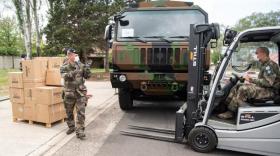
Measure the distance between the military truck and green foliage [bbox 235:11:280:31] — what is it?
2959cm

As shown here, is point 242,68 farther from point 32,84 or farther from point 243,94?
point 32,84

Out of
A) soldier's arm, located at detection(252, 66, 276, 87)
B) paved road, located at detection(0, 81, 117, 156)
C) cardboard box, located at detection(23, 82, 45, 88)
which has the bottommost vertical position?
paved road, located at detection(0, 81, 117, 156)

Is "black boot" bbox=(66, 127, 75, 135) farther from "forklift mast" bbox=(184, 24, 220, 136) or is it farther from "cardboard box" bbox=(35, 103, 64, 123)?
"forklift mast" bbox=(184, 24, 220, 136)

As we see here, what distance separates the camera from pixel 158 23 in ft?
27.6

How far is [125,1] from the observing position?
2667cm

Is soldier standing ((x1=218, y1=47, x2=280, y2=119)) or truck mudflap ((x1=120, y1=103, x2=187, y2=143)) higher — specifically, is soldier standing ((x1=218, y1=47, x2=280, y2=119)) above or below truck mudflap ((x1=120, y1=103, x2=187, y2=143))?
above

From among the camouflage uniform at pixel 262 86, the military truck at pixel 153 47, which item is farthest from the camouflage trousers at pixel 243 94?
the military truck at pixel 153 47

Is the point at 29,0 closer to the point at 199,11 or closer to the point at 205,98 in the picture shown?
the point at 199,11

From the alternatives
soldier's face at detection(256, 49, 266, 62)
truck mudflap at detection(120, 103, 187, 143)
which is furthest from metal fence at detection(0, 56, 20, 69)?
soldier's face at detection(256, 49, 266, 62)

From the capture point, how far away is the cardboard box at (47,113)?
23.9ft

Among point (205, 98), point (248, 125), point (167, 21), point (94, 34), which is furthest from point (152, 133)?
point (94, 34)

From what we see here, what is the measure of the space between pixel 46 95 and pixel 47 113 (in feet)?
1.28

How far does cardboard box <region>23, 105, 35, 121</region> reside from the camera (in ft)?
24.8

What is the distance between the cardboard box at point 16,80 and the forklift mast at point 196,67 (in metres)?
3.95
